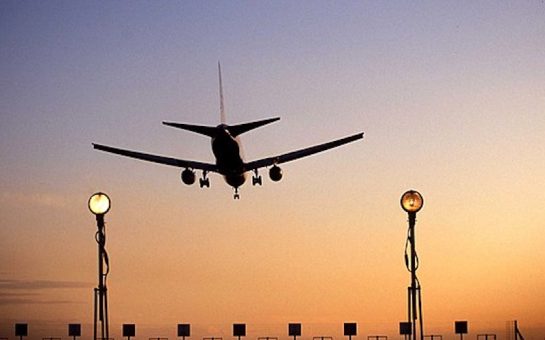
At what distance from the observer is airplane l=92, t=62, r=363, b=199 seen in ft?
261

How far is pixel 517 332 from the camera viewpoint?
52344 mm

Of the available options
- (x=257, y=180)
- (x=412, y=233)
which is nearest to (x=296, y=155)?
(x=257, y=180)

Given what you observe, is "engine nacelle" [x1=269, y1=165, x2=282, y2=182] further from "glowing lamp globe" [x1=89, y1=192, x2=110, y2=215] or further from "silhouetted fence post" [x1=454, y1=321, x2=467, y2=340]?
"glowing lamp globe" [x1=89, y1=192, x2=110, y2=215]

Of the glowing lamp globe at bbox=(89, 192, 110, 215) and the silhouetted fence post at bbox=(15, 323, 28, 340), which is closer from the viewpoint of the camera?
the glowing lamp globe at bbox=(89, 192, 110, 215)

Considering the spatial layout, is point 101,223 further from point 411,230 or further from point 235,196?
point 235,196

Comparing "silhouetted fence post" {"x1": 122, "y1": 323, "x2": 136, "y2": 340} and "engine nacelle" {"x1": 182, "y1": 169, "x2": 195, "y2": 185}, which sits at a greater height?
"engine nacelle" {"x1": 182, "y1": 169, "x2": 195, "y2": 185}

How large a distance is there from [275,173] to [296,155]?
7.06 metres

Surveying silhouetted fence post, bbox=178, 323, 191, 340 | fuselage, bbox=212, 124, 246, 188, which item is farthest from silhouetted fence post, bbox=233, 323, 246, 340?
fuselage, bbox=212, 124, 246, 188

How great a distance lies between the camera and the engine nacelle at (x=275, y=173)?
8529 centimetres

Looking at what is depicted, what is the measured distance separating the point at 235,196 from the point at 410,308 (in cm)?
5463

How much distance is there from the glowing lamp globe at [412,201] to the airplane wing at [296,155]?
174 feet

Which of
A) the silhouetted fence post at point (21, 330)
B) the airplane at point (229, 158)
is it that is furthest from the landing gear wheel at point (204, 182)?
the silhouetted fence post at point (21, 330)

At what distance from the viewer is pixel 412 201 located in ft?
113

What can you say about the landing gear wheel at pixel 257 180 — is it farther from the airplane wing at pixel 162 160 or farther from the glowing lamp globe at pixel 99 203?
the glowing lamp globe at pixel 99 203
